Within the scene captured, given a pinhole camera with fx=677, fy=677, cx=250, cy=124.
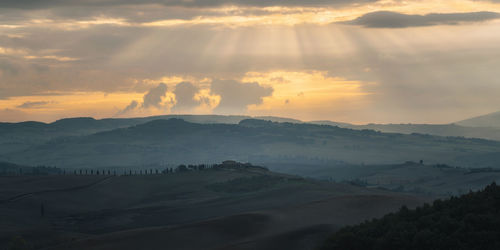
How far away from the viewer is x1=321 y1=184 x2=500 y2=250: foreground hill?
189ft

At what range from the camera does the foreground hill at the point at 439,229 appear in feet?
189

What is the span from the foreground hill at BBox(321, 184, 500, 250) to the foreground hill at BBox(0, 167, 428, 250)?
18.5 m

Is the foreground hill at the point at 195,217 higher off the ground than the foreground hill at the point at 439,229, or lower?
lower

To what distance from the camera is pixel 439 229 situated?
60719 mm

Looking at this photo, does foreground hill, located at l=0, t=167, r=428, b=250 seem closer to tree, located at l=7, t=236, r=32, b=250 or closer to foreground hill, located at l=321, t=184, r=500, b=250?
tree, located at l=7, t=236, r=32, b=250

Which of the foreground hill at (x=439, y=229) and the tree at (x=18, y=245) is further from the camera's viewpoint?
the tree at (x=18, y=245)

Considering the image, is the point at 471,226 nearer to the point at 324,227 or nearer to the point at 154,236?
the point at 324,227

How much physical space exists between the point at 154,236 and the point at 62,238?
68.8ft

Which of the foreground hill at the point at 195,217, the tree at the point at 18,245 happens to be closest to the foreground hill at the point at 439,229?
the foreground hill at the point at 195,217

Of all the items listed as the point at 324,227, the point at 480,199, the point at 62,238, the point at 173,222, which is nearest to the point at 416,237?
the point at 480,199

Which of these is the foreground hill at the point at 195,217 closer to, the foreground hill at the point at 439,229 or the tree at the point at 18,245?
the tree at the point at 18,245

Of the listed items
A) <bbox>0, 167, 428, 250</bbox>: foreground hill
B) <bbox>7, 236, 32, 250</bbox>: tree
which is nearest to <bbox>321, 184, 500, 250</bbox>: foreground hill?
<bbox>0, 167, 428, 250</bbox>: foreground hill

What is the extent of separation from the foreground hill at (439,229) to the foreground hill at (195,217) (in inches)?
728

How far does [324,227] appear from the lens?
92125 mm
